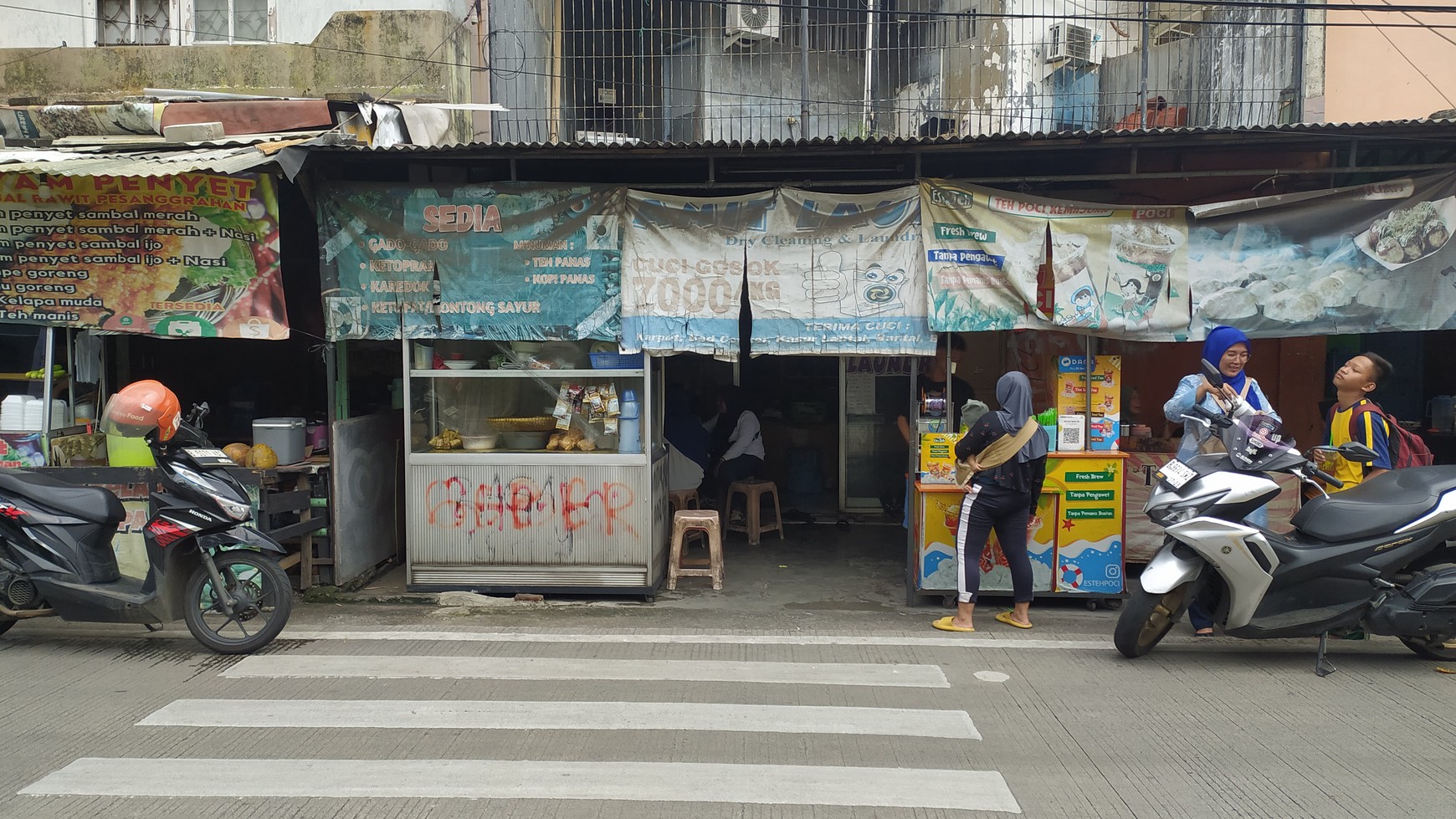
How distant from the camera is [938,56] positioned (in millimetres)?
11758

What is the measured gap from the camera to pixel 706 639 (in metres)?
6.11

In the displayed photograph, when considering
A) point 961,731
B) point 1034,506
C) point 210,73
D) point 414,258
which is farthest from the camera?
point 210,73

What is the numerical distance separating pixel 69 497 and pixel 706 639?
4159mm

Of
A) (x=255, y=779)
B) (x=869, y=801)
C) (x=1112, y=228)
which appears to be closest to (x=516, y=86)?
(x=1112, y=228)

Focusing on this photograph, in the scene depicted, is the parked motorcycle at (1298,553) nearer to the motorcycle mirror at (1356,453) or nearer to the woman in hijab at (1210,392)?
the motorcycle mirror at (1356,453)

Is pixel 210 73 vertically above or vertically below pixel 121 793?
above

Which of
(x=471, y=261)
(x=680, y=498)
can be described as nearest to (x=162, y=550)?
(x=471, y=261)

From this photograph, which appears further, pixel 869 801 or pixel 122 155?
pixel 122 155

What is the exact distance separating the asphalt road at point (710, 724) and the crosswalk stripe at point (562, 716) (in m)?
0.02

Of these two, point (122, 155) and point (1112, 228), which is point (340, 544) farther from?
point (1112, 228)

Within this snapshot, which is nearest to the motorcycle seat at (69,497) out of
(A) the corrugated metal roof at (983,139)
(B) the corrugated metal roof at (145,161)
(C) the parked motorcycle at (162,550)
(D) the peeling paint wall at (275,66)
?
(C) the parked motorcycle at (162,550)

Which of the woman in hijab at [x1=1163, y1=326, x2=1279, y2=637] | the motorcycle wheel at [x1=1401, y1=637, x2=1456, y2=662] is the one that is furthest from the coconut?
the motorcycle wheel at [x1=1401, y1=637, x2=1456, y2=662]

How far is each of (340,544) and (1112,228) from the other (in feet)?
21.1

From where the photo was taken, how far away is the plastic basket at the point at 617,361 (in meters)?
7.23
